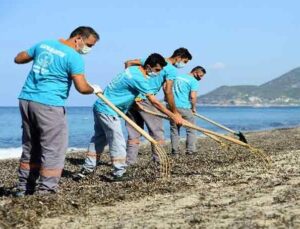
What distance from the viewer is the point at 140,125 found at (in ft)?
33.0

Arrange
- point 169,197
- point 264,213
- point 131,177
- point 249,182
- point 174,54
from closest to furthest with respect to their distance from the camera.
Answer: point 264,213 → point 169,197 → point 249,182 → point 131,177 → point 174,54

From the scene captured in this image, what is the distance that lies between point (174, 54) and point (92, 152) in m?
2.91

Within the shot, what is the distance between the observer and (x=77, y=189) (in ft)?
25.0

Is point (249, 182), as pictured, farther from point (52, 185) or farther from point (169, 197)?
point (52, 185)

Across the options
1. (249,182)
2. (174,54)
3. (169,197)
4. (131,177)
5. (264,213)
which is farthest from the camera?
(174,54)

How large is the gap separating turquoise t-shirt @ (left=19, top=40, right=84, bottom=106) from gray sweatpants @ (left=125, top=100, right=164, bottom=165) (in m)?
3.08

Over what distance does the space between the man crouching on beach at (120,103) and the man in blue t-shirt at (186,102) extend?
13.1 ft

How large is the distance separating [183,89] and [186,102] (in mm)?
297

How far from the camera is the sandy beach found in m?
5.31

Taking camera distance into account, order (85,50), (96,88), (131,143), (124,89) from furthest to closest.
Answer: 1. (131,143)
2. (124,89)
3. (96,88)
4. (85,50)

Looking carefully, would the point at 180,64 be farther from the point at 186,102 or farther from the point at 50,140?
the point at 50,140

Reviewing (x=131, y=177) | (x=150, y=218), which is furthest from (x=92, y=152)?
(x=150, y=218)

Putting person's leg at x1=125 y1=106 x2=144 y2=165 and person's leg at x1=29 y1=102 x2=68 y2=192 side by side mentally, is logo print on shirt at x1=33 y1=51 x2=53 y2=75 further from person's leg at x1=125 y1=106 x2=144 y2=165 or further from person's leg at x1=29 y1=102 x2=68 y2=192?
person's leg at x1=125 y1=106 x2=144 y2=165

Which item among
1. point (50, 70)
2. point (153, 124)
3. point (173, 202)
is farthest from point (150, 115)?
point (173, 202)
